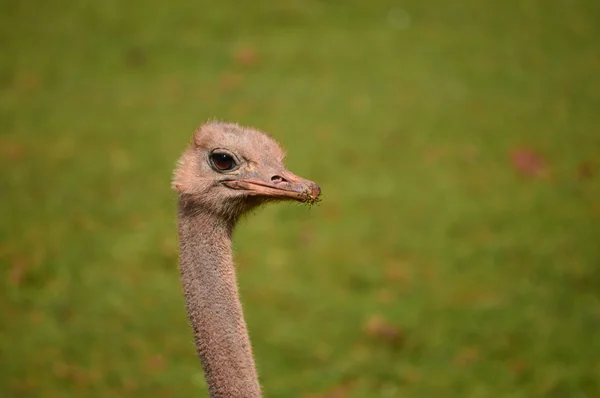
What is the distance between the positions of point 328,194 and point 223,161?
11.8ft

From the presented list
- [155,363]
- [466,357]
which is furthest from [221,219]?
[466,357]

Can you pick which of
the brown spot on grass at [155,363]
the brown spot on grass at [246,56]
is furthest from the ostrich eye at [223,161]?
the brown spot on grass at [246,56]

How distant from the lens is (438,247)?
539 cm

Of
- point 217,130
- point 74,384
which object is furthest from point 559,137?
point 217,130

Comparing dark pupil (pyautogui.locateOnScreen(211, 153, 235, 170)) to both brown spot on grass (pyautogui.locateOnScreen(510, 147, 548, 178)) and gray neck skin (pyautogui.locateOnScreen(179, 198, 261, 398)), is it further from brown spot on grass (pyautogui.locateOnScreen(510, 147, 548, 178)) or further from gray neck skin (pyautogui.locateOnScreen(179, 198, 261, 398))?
brown spot on grass (pyautogui.locateOnScreen(510, 147, 548, 178))

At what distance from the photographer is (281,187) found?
228cm

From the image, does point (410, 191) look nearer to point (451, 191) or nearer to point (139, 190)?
point (451, 191)

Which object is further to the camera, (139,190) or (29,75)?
(29,75)

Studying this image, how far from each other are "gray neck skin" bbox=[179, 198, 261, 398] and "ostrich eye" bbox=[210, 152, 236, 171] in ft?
0.43

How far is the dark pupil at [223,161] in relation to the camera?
7.68 ft

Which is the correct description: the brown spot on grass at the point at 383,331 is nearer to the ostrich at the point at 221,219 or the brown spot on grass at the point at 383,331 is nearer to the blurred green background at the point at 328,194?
the blurred green background at the point at 328,194

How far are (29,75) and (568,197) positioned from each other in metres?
4.02

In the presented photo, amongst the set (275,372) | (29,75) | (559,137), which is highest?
(29,75)

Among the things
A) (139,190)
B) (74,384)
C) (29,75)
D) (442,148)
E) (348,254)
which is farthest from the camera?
(29,75)
